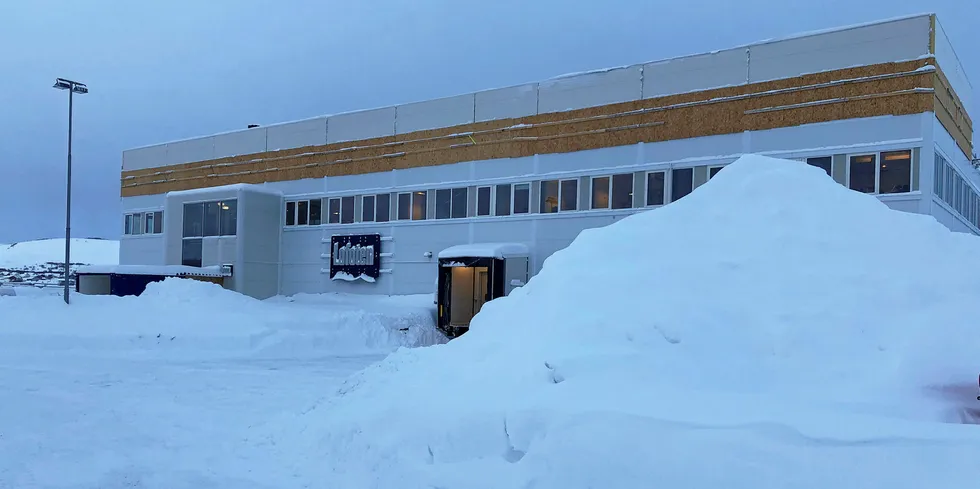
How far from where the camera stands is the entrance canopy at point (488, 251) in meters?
21.2

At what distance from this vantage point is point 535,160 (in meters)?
23.2

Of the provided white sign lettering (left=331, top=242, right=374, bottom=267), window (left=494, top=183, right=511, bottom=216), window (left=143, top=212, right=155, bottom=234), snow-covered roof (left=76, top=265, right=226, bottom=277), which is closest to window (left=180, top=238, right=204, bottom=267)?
snow-covered roof (left=76, top=265, right=226, bottom=277)

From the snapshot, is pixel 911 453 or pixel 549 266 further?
pixel 549 266

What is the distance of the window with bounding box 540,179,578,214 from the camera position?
22.3 metres

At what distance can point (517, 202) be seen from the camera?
921 inches

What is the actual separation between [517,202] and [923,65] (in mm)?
12246

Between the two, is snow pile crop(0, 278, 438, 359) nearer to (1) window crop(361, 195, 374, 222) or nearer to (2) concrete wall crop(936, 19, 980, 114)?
(1) window crop(361, 195, 374, 222)

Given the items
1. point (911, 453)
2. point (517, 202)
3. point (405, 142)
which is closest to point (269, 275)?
point (405, 142)

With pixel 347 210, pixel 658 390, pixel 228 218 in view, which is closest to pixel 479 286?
pixel 347 210

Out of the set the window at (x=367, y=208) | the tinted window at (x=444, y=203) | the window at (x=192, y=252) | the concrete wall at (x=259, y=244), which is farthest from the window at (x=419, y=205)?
the window at (x=192, y=252)

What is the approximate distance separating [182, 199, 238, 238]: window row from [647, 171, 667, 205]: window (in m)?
17.2

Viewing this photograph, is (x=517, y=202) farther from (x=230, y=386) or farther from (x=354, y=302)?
(x=230, y=386)

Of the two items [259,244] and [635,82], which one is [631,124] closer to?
[635,82]

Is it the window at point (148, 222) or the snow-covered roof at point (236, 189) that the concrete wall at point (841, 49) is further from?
the window at point (148, 222)
